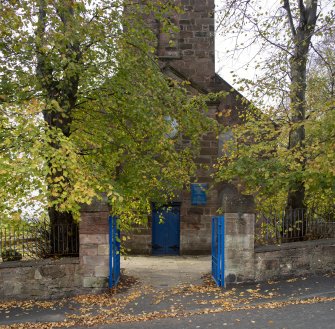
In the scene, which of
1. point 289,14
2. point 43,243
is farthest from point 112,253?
point 289,14

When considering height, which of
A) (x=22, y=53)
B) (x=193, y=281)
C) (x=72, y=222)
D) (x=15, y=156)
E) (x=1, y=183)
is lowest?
(x=193, y=281)

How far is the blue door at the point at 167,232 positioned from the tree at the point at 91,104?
5481mm

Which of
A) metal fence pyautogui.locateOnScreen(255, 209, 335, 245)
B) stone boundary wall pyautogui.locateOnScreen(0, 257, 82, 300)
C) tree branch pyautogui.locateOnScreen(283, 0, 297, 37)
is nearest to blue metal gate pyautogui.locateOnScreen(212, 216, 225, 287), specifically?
metal fence pyautogui.locateOnScreen(255, 209, 335, 245)

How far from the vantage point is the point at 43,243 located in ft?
34.4

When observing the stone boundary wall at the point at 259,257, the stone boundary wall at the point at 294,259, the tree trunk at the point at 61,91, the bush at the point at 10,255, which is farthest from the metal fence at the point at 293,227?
the bush at the point at 10,255

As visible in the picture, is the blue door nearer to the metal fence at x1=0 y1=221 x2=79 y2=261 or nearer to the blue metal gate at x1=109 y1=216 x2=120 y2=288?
the blue metal gate at x1=109 y1=216 x2=120 y2=288

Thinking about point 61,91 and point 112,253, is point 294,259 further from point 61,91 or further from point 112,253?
point 61,91

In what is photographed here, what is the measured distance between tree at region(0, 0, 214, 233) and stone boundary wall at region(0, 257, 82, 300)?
121cm

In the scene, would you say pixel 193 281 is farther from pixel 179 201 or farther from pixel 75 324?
pixel 179 201

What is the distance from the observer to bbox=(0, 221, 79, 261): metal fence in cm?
1029

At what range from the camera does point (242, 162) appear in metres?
11.5

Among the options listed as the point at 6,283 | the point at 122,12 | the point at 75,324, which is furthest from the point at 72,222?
the point at 122,12

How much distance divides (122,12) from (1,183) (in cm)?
565

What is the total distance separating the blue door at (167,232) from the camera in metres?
18.1
